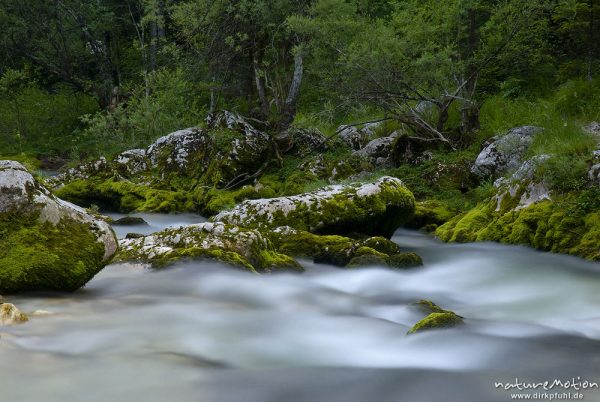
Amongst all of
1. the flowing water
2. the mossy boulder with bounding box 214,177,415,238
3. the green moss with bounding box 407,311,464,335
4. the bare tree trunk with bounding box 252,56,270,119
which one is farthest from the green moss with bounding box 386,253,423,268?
the bare tree trunk with bounding box 252,56,270,119

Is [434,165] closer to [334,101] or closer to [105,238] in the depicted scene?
[334,101]

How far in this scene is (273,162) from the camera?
15.5 meters

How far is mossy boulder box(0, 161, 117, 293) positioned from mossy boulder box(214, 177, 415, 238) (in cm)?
333

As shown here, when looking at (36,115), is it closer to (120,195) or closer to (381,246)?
(120,195)

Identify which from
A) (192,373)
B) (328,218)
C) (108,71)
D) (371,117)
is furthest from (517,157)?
(108,71)

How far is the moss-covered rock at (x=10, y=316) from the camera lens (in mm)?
4082

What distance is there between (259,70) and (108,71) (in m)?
14.2

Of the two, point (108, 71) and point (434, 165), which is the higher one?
point (108, 71)

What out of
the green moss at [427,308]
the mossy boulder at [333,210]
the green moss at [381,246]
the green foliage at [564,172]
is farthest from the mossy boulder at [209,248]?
the green foliage at [564,172]

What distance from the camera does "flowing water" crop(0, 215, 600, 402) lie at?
3.33 m

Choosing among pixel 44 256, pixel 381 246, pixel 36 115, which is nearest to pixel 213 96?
pixel 381 246

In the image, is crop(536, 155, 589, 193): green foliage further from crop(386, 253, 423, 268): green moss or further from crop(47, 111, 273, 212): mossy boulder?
crop(47, 111, 273, 212): mossy boulder

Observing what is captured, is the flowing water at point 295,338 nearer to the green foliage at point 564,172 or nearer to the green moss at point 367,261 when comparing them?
the green moss at point 367,261

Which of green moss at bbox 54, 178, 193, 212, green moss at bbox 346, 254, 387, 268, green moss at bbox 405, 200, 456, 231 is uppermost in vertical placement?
green moss at bbox 346, 254, 387, 268
